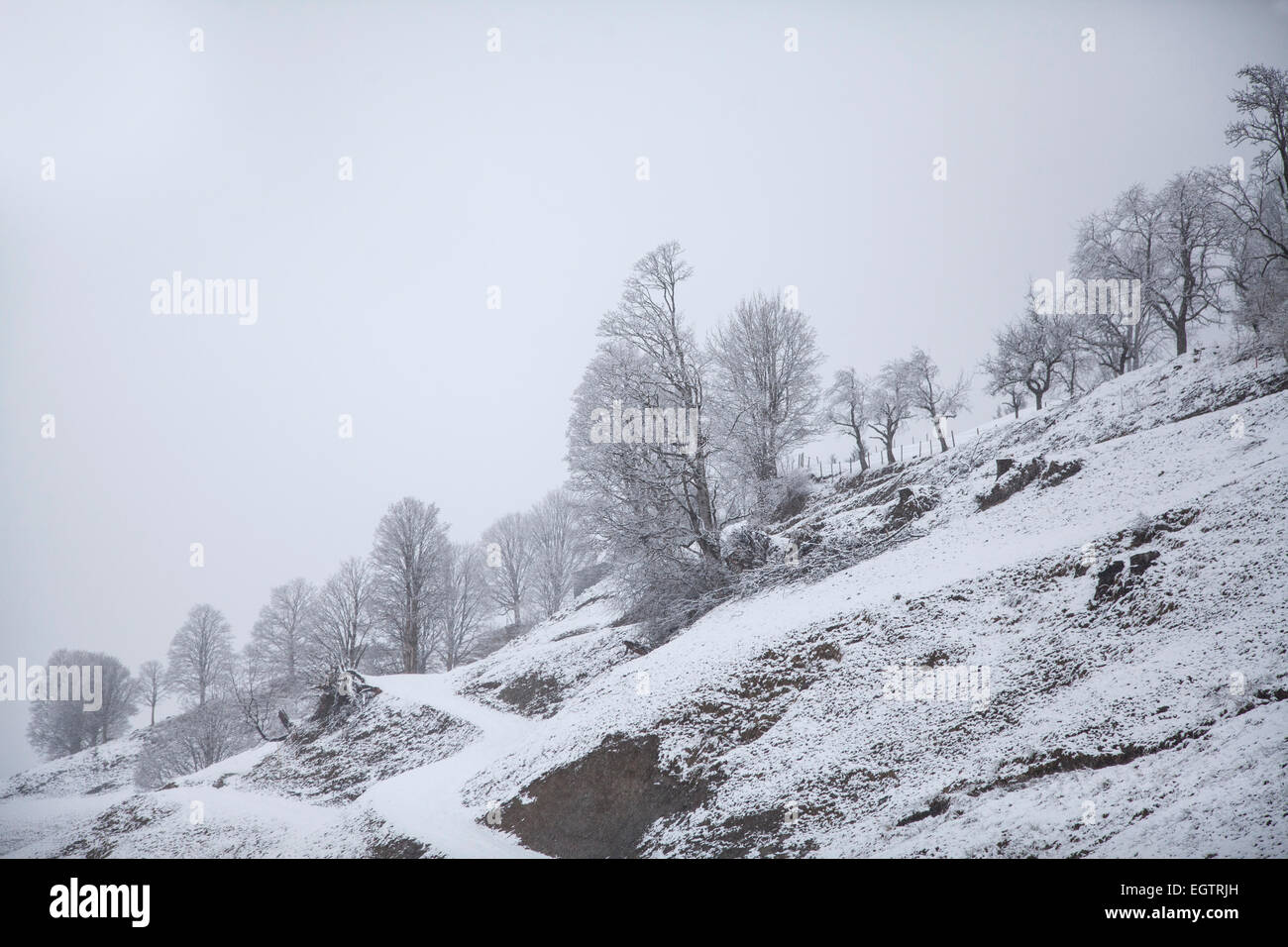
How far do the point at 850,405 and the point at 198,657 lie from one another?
59.7 meters

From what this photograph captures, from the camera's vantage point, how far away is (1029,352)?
37.4 metres

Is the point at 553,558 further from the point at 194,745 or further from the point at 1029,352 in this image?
the point at 1029,352

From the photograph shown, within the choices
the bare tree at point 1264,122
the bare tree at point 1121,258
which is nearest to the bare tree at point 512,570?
the bare tree at point 1121,258

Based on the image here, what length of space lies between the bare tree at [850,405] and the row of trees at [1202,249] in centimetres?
1287

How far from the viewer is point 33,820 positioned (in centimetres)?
2433

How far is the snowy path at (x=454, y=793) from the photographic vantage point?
12.8m

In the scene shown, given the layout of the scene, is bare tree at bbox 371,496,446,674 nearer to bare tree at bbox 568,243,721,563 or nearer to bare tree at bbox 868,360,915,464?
bare tree at bbox 568,243,721,563

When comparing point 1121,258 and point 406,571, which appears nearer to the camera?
point 1121,258

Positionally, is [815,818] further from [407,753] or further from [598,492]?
[407,753]

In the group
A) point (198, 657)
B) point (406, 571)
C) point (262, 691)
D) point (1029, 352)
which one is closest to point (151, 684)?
point (198, 657)

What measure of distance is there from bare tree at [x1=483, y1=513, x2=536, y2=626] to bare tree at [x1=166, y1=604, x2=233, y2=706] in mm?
23950

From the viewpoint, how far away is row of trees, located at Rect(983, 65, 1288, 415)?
19188 mm

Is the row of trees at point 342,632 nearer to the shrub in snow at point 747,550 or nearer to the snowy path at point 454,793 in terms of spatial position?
the snowy path at point 454,793
